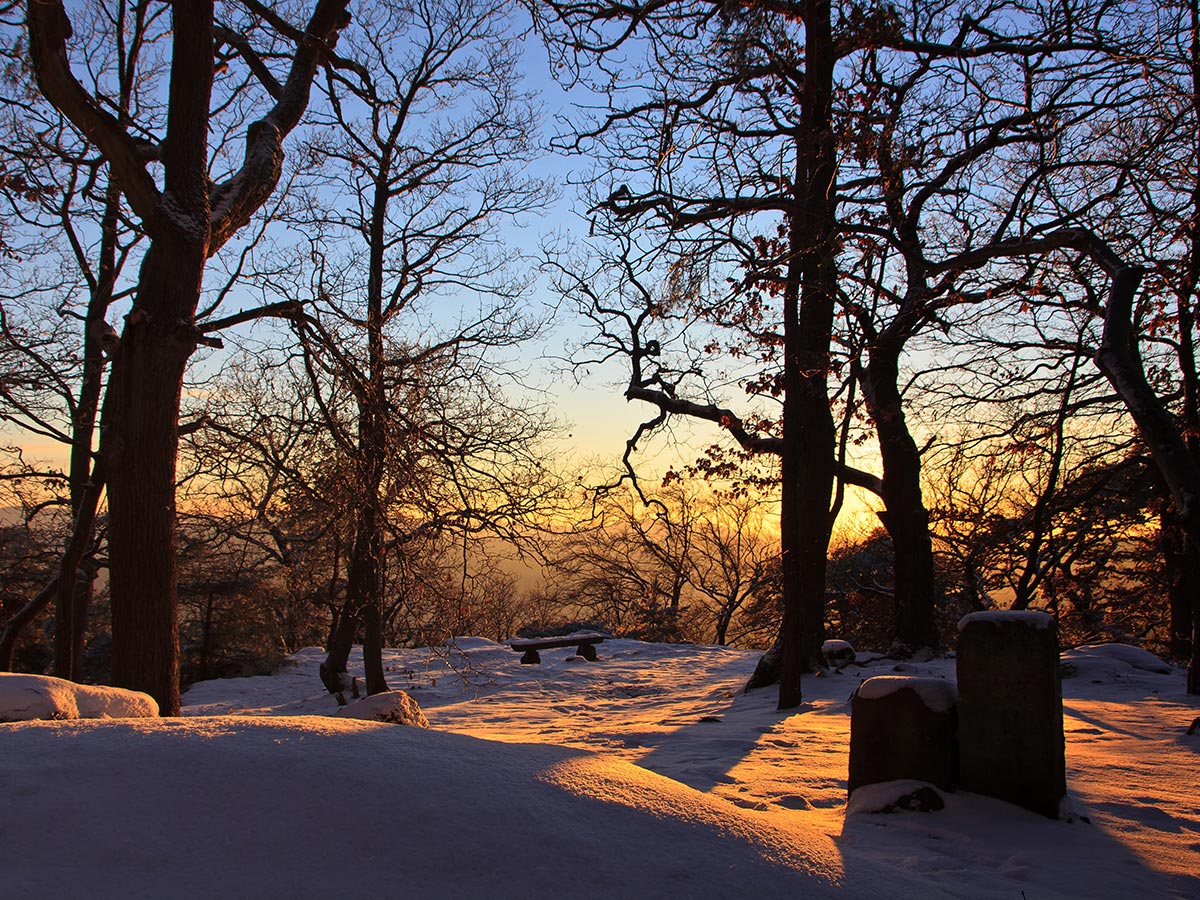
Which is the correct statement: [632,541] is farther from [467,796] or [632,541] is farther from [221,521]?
[467,796]

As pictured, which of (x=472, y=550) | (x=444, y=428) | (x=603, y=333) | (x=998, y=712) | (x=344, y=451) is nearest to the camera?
(x=998, y=712)

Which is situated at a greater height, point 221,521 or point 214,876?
point 221,521

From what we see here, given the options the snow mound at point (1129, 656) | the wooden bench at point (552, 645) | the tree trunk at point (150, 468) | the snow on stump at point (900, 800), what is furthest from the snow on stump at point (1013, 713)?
the wooden bench at point (552, 645)

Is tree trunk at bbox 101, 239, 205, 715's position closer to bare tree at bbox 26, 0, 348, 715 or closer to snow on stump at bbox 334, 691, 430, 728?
bare tree at bbox 26, 0, 348, 715

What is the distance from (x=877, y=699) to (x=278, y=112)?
726cm

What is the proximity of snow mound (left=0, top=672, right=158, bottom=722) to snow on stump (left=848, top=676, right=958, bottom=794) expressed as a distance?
367 cm

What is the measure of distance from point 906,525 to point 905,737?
785 centimetres

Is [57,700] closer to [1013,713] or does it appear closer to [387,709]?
[387,709]

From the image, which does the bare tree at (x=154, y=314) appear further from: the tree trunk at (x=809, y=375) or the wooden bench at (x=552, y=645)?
the wooden bench at (x=552, y=645)

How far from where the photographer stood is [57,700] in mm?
3699

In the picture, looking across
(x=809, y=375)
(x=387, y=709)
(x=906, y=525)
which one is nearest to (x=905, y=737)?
(x=387, y=709)

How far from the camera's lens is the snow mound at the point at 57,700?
11.6 feet

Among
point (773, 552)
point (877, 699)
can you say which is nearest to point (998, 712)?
point (877, 699)

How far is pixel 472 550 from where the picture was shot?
8773mm
